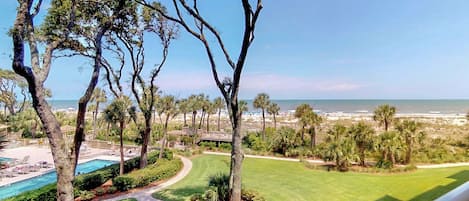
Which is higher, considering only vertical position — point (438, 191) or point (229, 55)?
point (229, 55)

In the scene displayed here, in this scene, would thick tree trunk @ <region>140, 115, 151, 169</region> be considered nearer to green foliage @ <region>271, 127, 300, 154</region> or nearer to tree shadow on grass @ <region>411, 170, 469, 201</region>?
green foliage @ <region>271, 127, 300, 154</region>

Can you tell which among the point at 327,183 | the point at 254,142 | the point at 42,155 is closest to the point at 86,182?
the point at 327,183

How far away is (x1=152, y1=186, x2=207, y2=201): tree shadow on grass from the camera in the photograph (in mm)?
9219

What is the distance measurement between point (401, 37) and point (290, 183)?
10.6 m

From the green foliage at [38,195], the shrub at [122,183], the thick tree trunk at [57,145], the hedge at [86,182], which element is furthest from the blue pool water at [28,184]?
the thick tree trunk at [57,145]

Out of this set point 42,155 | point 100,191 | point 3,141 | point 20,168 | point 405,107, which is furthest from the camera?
point 405,107

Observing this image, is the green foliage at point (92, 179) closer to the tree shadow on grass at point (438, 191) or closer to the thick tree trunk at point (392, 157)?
the tree shadow on grass at point (438, 191)

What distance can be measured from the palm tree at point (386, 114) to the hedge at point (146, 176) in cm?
1322

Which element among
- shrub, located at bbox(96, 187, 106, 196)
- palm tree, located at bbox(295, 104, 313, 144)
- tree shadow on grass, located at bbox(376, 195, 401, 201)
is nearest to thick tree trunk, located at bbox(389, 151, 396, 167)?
palm tree, located at bbox(295, 104, 313, 144)

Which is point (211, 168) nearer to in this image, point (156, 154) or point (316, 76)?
point (156, 154)

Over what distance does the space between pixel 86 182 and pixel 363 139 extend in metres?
13.9

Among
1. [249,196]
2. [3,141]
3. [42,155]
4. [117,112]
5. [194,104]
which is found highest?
[194,104]

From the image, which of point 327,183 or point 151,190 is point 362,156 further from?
point 151,190

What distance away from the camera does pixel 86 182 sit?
33.2 feet
